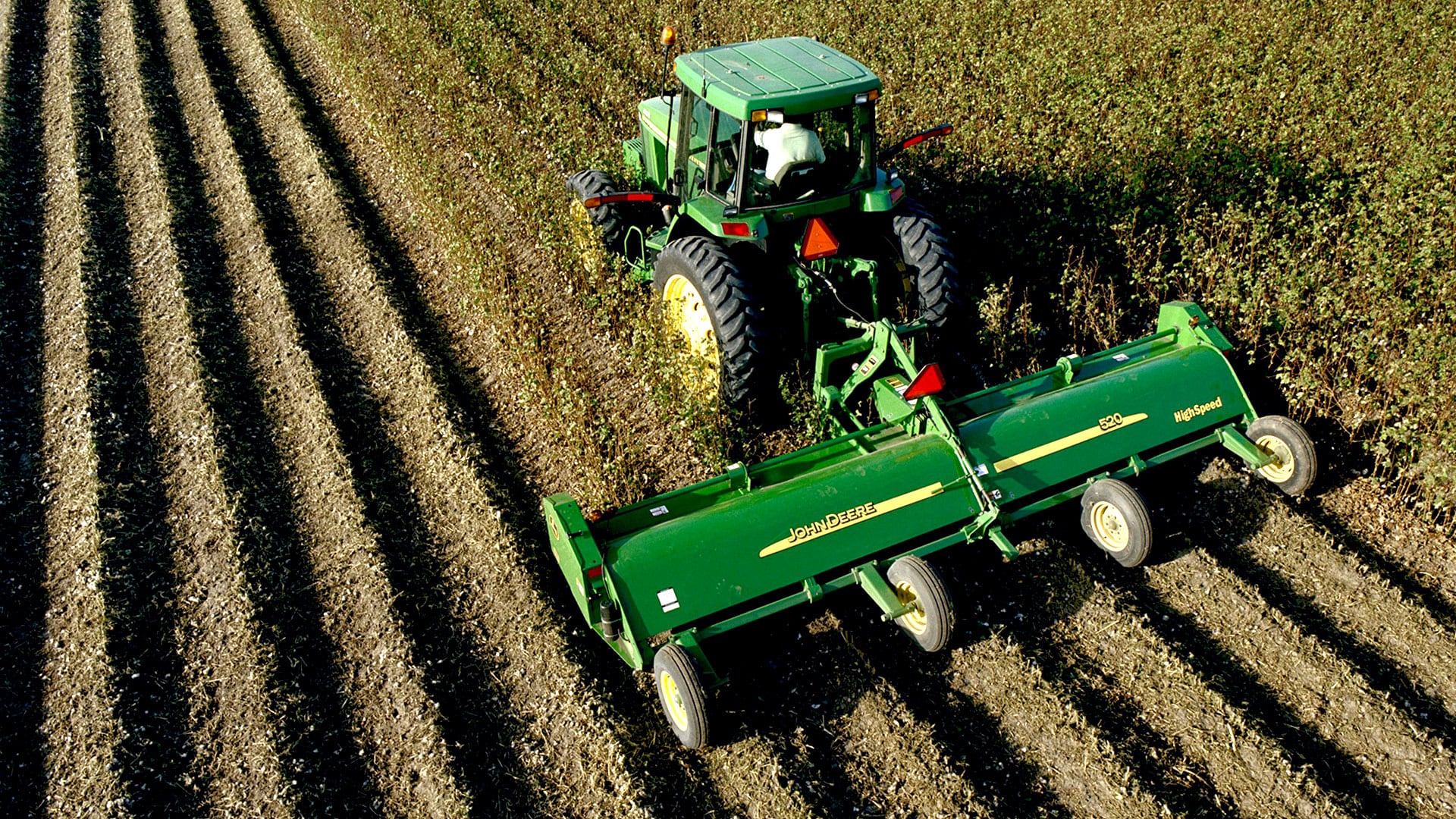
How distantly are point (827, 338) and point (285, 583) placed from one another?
3.30m

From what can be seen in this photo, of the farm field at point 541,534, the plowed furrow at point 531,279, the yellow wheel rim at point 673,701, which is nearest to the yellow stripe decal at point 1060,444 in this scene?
the farm field at point 541,534

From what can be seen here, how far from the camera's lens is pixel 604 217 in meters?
7.41

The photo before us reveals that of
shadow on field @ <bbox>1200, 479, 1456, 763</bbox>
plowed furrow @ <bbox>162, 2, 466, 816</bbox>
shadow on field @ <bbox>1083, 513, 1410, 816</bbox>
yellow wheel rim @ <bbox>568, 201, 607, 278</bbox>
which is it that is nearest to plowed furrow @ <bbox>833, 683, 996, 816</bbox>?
shadow on field @ <bbox>1083, 513, 1410, 816</bbox>

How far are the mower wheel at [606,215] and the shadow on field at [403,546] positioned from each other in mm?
1981

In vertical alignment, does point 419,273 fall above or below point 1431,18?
below

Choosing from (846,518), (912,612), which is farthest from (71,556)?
(912,612)

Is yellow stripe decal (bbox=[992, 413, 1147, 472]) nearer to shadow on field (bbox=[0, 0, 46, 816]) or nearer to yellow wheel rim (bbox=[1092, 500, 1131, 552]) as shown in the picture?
yellow wheel rim (bbox=[1092, 500, 1131, 552])

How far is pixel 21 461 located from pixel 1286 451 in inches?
285

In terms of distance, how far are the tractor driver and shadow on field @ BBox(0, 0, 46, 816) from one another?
4.40 m

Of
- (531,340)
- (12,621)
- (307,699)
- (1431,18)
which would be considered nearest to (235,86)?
(531,340)

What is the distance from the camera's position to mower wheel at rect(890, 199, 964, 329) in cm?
570

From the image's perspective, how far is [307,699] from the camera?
4.56 m

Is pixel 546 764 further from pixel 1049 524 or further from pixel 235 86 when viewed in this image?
pixel 235 86

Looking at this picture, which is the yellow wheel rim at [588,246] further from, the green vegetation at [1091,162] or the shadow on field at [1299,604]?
the shadow on field at [1299,604]
